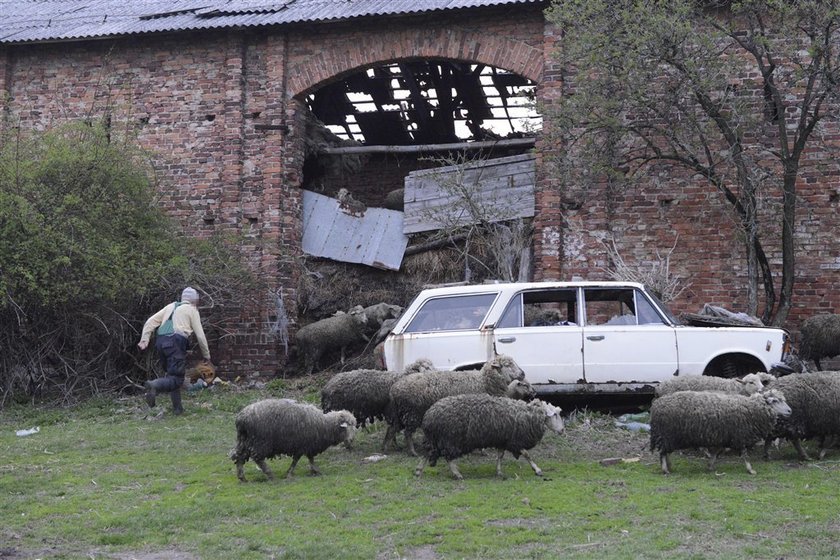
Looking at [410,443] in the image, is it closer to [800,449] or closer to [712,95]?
[800,449]

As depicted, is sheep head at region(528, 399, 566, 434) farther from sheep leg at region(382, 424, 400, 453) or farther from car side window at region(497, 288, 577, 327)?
car side window at region(497, 288, 577, 327)

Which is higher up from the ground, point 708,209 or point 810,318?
point 708,209

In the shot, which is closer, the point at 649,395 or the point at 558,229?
the point at 649,395

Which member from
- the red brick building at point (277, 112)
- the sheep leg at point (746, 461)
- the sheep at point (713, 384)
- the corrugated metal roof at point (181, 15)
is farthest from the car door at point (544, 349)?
the corrugated metal roof at point (181, 15)

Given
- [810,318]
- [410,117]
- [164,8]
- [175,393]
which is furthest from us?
[410,117]

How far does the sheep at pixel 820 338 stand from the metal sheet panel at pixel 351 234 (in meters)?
7.15

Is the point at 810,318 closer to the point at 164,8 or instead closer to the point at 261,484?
the point at 261,484

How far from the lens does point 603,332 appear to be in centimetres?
1120

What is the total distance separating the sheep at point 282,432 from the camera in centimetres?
880

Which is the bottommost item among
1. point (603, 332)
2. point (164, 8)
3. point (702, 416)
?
point (702, 416)

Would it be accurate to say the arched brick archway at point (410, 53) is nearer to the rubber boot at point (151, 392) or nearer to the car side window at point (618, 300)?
the car side window at point (618, 300)

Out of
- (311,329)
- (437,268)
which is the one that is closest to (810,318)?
(437,268)

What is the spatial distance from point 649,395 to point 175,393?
247 inches

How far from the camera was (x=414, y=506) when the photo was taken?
7.84m
